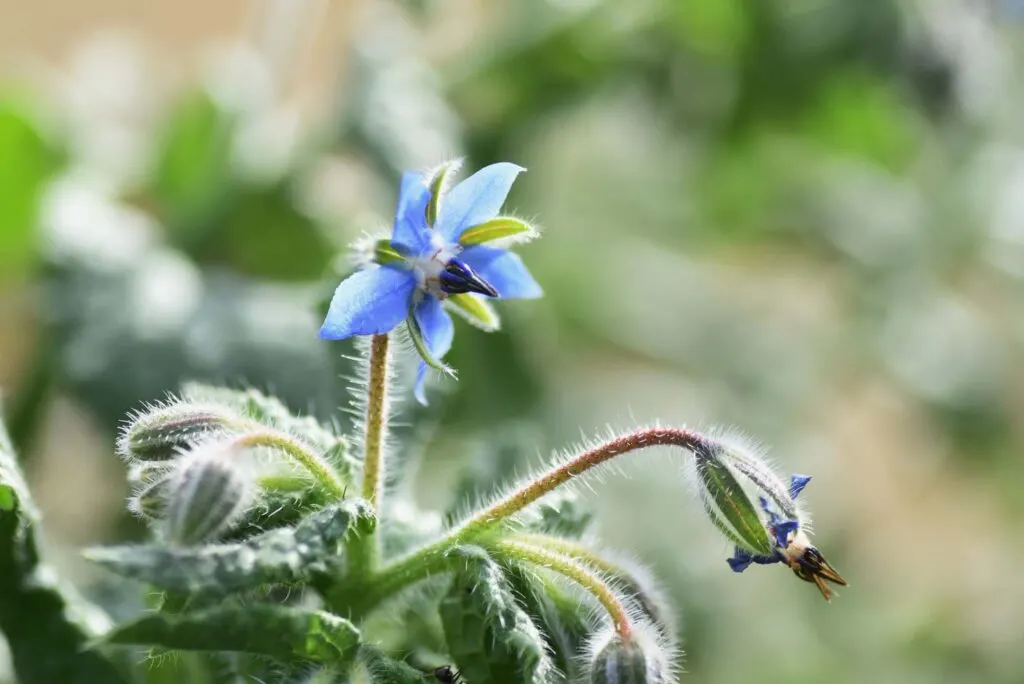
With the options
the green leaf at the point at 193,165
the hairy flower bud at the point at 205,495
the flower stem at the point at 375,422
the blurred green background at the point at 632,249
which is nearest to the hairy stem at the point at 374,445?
the flower stem at the point at 375,422

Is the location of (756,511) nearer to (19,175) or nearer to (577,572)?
(577,572)

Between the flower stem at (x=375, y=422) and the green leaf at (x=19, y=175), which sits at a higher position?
the green leaf at (x=19, y=175)

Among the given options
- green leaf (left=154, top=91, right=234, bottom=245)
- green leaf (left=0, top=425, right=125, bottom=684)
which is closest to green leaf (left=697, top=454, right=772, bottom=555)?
green leaf (left=0, top=425, right=125, bottom=684)

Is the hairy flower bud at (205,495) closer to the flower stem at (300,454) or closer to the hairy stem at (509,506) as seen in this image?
the flower stem at (300,454)

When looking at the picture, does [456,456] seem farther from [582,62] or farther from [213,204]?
[582,62]

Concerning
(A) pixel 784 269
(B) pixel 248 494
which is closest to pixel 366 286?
(B) pixel 248 494

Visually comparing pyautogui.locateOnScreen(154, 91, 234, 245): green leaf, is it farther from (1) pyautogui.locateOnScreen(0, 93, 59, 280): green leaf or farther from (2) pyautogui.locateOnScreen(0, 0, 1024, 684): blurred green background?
(1) pyautogui.locateOnScreen(0, 93, 59, 280): green leaf
